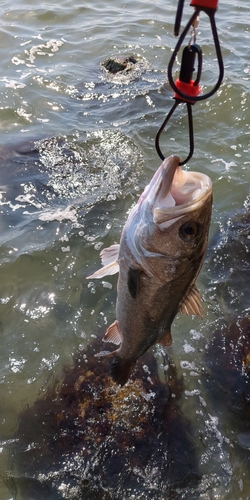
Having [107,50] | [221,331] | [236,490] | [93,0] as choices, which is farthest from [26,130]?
[93,0]

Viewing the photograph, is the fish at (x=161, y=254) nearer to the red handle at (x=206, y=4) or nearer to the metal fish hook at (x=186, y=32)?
the metal fish hook at (x=186, y=32)

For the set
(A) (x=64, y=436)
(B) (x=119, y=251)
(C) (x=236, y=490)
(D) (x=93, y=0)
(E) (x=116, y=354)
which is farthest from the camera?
(D) (x=93, y=0)

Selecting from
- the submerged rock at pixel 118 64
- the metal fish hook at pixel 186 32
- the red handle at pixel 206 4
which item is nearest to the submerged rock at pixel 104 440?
the metal fish hook at pixel 186 32

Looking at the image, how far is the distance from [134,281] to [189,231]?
22.8 inches

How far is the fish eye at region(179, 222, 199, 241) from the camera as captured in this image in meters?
2.57

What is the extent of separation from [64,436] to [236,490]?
5.42 feet

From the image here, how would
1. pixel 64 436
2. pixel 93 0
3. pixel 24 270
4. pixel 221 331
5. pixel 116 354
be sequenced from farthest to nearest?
pixel 93 0 → pixel 24 270 → pixel 221 331 → pixel 64 436 → pixel 116 354

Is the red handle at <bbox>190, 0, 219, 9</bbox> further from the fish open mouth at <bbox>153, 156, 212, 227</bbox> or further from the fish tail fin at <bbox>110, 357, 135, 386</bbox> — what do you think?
the fish tail fin at <bbox>110, 357, 135, 386</bbox>

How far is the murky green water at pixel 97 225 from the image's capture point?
4.14 m

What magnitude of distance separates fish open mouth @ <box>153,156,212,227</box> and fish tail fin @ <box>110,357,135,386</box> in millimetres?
1425

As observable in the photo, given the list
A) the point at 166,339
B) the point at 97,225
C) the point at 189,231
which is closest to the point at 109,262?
the point at 166,339

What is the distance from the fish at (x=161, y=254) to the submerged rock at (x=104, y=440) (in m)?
1.11

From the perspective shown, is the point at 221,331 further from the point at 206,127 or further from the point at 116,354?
the point at 206,127

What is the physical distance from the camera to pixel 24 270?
17.9ft
